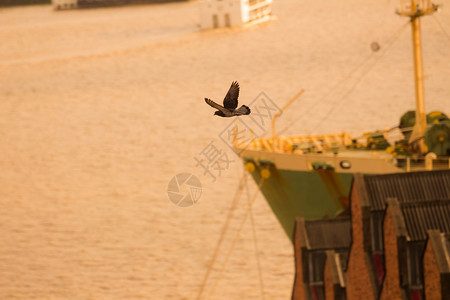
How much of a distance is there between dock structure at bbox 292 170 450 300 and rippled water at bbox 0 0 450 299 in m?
6.59

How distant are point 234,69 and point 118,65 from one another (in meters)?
12.6

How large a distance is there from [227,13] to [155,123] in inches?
1575

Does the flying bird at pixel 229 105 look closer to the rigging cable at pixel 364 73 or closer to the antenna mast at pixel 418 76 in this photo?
the antenna mast at pixel 418 76

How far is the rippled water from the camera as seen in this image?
2809 cm

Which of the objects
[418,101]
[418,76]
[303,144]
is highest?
[418,76]

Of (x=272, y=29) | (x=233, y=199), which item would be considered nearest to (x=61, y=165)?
(x=233, y=199)

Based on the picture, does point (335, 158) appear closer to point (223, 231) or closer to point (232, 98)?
point (223, 231)

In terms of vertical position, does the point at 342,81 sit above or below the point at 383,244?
above

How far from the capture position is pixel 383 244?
15.9 meters

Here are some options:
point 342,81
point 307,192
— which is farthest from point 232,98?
point 342,81

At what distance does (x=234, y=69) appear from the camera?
6506 centimetres

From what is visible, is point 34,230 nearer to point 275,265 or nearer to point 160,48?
point 275,265

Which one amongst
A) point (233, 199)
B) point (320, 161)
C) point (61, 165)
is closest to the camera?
point (320, 161)

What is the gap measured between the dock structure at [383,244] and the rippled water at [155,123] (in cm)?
659
